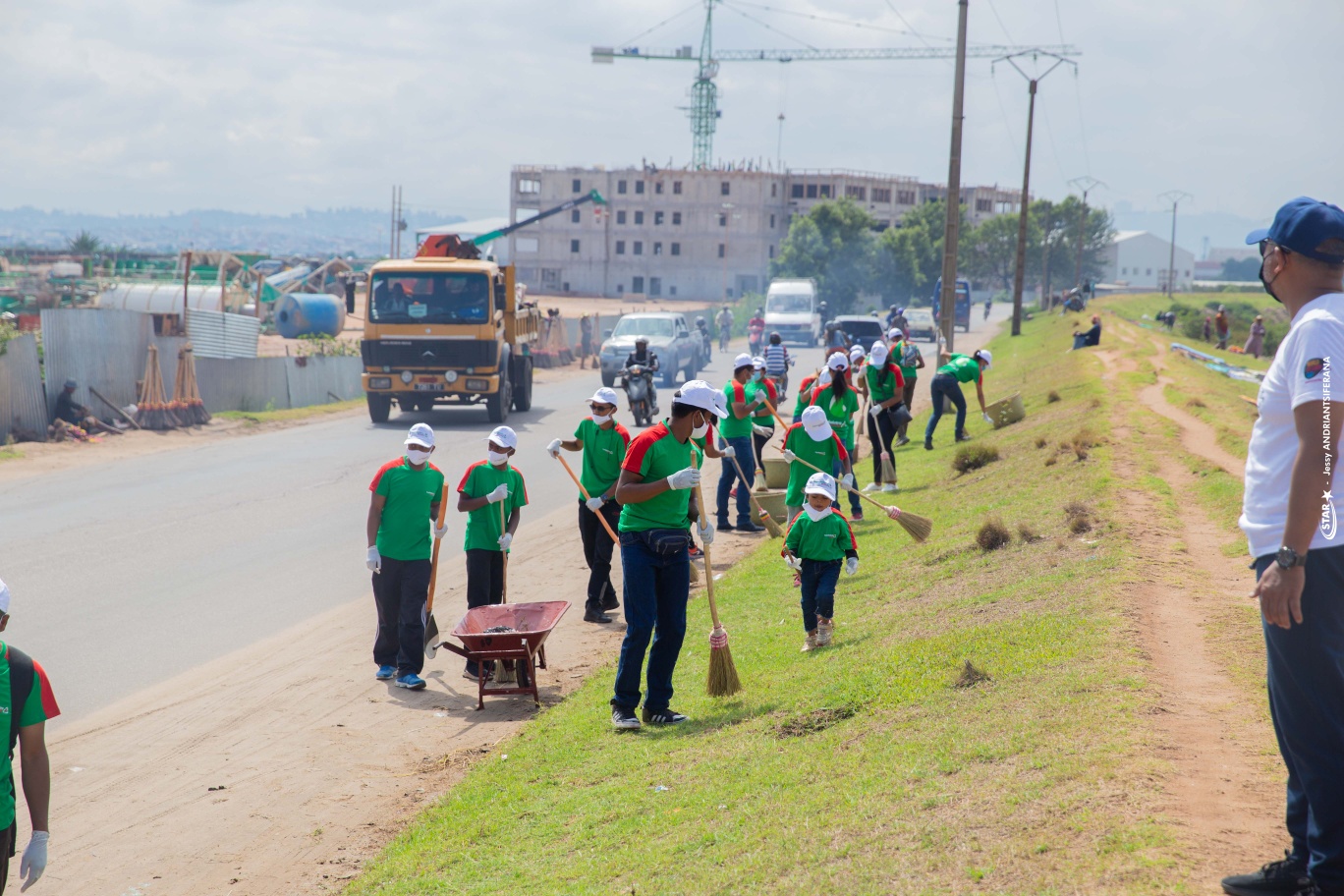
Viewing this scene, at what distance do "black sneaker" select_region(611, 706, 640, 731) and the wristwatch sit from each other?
180 inches

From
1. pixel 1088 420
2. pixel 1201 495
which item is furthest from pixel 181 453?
pixel 1201 495

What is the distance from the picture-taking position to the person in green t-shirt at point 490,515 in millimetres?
9453

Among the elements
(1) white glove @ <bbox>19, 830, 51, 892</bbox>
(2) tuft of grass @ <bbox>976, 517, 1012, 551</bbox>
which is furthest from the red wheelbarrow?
(2) tuft of grass @ <bbox>976, 517, 1012, 551</bbox>

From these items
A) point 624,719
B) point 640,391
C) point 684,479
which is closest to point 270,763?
point 624,719

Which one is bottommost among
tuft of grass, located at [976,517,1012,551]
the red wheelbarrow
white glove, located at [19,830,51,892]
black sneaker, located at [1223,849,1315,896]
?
the red wheelbarrow

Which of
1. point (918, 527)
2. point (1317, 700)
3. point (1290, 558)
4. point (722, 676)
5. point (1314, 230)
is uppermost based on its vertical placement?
point (1314, 230)

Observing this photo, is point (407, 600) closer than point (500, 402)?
Yes

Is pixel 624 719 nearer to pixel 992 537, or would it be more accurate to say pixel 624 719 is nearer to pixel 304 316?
pixel 992 537

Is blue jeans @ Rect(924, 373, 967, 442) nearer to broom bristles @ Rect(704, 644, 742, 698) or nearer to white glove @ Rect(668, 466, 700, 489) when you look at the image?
broom bristles @ Rect(704, 644, 742, 698)

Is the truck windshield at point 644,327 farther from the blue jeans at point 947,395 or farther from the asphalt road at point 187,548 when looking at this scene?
the blue jeans at point 947,395

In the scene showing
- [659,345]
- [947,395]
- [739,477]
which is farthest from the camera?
[659,345]

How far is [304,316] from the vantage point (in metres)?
50.5

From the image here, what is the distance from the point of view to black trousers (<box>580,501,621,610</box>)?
1078 cm

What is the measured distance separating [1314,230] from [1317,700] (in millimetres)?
1430
